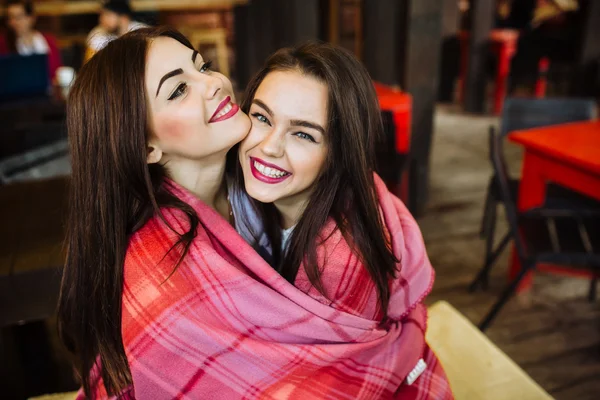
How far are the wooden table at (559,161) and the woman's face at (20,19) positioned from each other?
399cm

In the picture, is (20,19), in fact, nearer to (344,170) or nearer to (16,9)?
(16,9)

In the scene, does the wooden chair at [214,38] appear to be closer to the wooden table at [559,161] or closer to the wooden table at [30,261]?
the wooden table at [559,161]

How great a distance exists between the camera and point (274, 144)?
1201mm

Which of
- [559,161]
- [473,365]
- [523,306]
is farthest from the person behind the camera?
[523,306]

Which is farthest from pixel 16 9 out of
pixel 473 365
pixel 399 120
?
pixel 473 365

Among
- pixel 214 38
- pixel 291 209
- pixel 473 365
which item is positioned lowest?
pixel 473 365

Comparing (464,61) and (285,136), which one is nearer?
(285,136)

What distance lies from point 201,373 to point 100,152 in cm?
51

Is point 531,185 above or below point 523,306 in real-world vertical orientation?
above

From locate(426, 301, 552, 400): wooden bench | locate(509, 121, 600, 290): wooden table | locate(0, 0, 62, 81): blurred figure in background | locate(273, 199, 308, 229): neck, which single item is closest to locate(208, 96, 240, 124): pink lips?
locate(273, 199, 308, 229): neck

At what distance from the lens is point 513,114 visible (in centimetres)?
317

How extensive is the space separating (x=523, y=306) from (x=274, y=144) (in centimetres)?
208

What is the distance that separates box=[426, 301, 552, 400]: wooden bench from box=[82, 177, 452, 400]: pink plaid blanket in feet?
1.62

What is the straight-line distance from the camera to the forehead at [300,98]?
3.91ft
